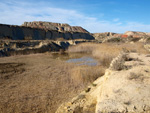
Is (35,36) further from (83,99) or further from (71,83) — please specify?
(83,99)

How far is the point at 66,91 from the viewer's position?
23.8ft

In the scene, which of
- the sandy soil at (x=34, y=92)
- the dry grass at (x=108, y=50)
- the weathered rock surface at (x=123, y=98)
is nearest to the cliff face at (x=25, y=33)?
the dry grass at (x=108, y=50)

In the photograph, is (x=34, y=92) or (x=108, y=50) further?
(x=108, y=50)

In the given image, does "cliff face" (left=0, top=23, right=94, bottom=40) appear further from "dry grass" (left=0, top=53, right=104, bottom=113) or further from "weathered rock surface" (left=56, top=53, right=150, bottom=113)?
"weathered rock surface" (left=56, top=53, right=150, bottom=113)

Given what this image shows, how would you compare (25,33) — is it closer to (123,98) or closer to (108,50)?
(108,50)

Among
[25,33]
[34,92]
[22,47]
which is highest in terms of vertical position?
[25,33]

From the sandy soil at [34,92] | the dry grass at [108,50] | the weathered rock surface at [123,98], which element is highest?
the dry grass at [108,50]

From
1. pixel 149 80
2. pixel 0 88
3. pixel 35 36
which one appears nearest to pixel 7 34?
pixel 35 36

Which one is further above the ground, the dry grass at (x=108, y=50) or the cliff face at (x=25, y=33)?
the cliff face at (x=25, y=33)

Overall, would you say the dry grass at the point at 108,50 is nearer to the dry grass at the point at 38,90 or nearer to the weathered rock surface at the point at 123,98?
the dry grass at the point at 38,90

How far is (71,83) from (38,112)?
3.21m

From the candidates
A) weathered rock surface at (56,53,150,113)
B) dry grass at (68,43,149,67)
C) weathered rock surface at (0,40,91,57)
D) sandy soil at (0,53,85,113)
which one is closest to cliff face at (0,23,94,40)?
weathered rock surface at (0,40,91,57)

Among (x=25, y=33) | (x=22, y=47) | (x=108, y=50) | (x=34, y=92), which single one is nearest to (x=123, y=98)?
(x=34, y=92)

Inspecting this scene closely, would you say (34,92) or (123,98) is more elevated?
(123,98)
